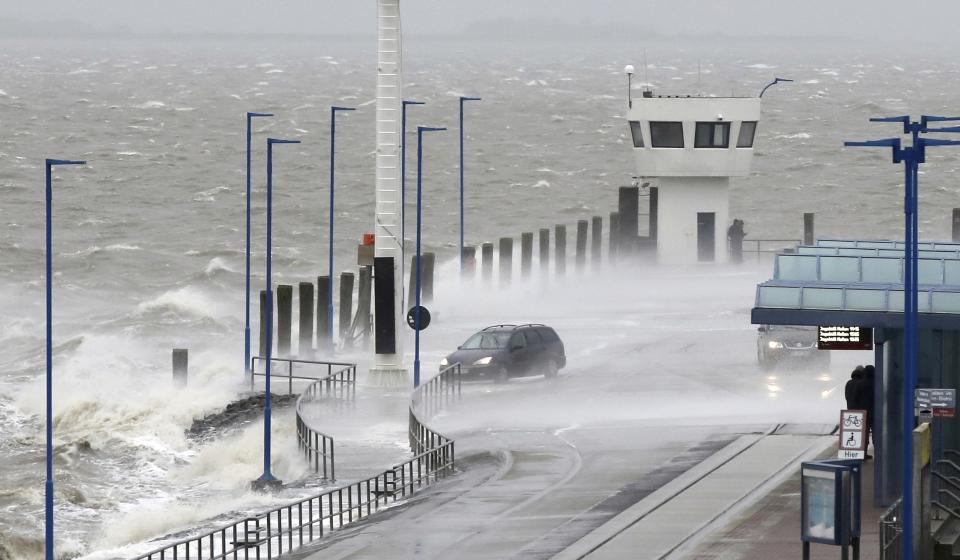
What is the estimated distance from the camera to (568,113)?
556ft

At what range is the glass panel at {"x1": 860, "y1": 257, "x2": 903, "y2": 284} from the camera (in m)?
29.0

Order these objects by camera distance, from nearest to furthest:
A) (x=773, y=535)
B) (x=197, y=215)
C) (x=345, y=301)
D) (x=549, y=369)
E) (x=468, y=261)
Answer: (x=773, y=535) → (x=549, y=369) → (x=345, y=301) → (x=468, y=261) → (x=197, y=215)

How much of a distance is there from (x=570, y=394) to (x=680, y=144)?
30.4 meters

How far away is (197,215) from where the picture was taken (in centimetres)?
10144

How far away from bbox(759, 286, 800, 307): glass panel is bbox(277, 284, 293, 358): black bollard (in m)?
26.7

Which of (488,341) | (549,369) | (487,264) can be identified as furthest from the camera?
(487,264)

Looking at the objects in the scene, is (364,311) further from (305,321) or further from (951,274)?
(951,274)

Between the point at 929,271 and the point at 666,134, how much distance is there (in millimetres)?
44757

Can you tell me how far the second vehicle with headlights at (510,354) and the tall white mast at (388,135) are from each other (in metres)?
2.33

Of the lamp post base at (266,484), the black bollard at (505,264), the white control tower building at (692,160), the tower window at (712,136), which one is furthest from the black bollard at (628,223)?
the lamp post base at (266,484)

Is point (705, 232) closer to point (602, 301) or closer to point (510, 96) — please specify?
point (602, 301)

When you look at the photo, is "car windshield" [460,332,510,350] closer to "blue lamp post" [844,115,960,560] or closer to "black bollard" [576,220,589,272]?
"blue lamp post" [844,115,960,560]

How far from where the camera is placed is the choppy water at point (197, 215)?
142ft

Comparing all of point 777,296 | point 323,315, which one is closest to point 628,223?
point 323,315
